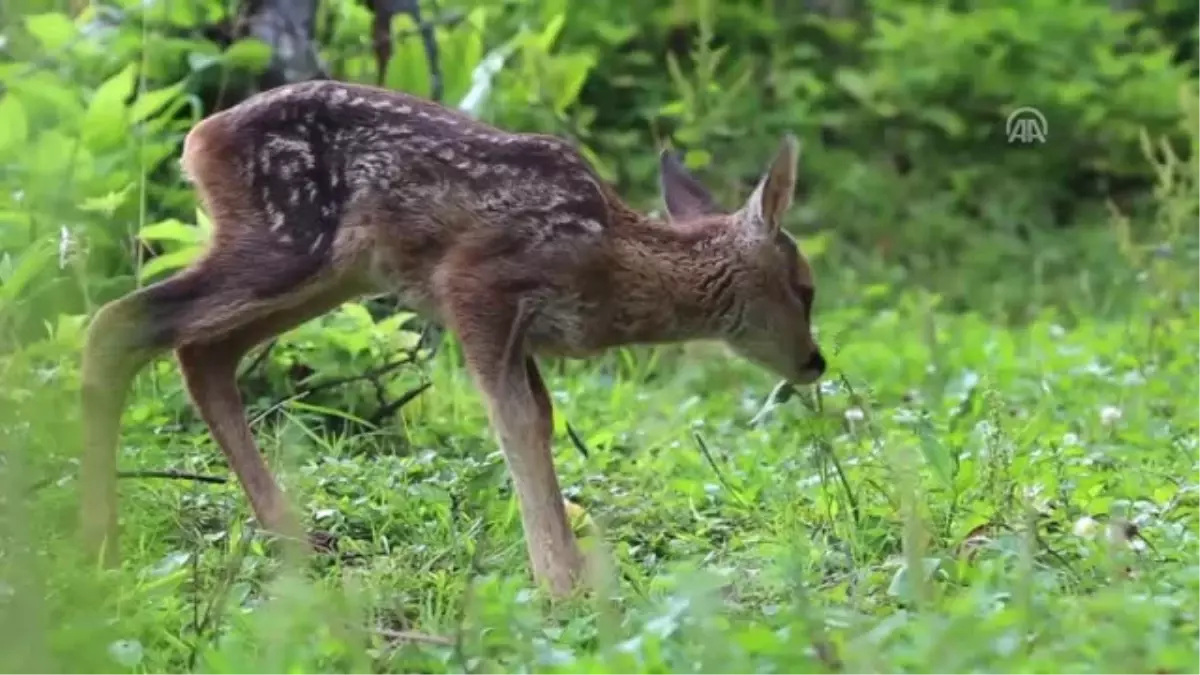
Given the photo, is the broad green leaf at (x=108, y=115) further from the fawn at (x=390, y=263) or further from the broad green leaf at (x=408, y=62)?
the fawn at (x=390, y=263)

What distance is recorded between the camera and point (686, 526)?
210 inches

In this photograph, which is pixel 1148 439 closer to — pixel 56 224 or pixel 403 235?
pixel 403 235

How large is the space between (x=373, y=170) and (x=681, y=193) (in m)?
1.22

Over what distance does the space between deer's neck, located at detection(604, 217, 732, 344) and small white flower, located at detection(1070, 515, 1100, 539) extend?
1.26 m

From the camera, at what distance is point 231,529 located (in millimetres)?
5121

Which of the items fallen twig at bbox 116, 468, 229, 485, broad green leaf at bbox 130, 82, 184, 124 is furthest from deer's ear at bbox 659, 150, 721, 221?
broad green leaf at bbox 130, 82, 184, 124

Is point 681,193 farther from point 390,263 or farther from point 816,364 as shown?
point 390,263

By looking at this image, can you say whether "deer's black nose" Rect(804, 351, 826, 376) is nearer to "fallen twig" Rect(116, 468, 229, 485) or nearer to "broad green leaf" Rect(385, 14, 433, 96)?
"fallen twig" Rect(116, 468, 229, 485)

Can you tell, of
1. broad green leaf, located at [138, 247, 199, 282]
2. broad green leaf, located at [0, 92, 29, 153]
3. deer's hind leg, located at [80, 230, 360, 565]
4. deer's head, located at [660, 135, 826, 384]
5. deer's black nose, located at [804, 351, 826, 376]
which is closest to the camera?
deer's hind leg, located at [80, 230, 360, 565]

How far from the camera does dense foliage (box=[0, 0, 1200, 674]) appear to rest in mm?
3738

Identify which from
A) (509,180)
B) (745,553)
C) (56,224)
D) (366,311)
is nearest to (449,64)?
(366,311)

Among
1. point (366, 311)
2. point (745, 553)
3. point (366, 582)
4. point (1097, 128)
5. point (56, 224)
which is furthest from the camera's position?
point (1097, 128)

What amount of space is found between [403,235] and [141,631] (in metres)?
1.34

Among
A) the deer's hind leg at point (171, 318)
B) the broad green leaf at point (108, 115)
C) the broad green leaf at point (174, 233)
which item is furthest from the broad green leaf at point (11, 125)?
the deer's hind leg at point (171, 318)
